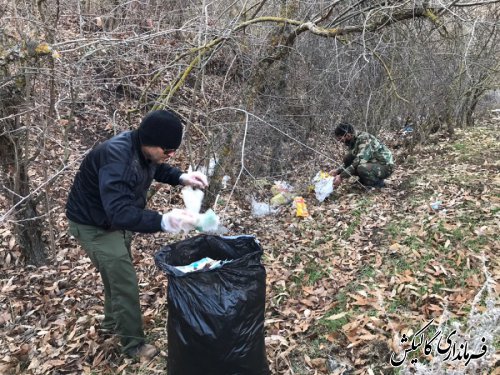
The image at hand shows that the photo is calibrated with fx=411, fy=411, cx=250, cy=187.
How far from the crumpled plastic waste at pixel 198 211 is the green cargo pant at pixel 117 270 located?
50cm

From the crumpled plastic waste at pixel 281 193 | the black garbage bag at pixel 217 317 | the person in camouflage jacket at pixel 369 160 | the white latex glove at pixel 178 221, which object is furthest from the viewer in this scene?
the person in camouflage jacket at pixel 369 160

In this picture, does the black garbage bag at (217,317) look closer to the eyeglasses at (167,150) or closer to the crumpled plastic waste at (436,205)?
the eyeglasses at (167,150)

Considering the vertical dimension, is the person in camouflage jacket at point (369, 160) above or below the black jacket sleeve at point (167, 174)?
below

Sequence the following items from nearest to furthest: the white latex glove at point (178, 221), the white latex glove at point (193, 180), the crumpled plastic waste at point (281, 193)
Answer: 1. the white latex glove at point (178, 221)
2. the white latex glove at point (193, 180)
3. the crumpled plastic waste at point (281, 193)

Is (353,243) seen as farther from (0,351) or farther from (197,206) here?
(0,351)

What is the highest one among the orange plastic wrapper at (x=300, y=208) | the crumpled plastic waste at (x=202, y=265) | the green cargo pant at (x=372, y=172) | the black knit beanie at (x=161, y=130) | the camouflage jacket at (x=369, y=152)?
the black knit beanie at (x=161, y=130)

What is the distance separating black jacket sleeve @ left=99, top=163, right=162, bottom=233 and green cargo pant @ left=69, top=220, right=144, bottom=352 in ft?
1.42

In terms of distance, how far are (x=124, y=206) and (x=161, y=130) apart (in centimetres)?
45

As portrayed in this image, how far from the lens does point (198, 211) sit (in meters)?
2.58

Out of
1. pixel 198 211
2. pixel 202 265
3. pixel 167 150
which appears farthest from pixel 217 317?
pixel 167 150

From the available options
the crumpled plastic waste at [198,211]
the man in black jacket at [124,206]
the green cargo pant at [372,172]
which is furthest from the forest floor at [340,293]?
the crumpled plastic waste at [198,211]

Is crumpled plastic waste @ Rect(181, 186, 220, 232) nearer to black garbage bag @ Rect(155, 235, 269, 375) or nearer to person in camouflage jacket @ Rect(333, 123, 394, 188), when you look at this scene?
black garbage bag @ Rect(155, 235, 269, 375)

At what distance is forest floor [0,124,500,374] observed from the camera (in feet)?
8.64

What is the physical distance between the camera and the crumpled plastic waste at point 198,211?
2164 mm
